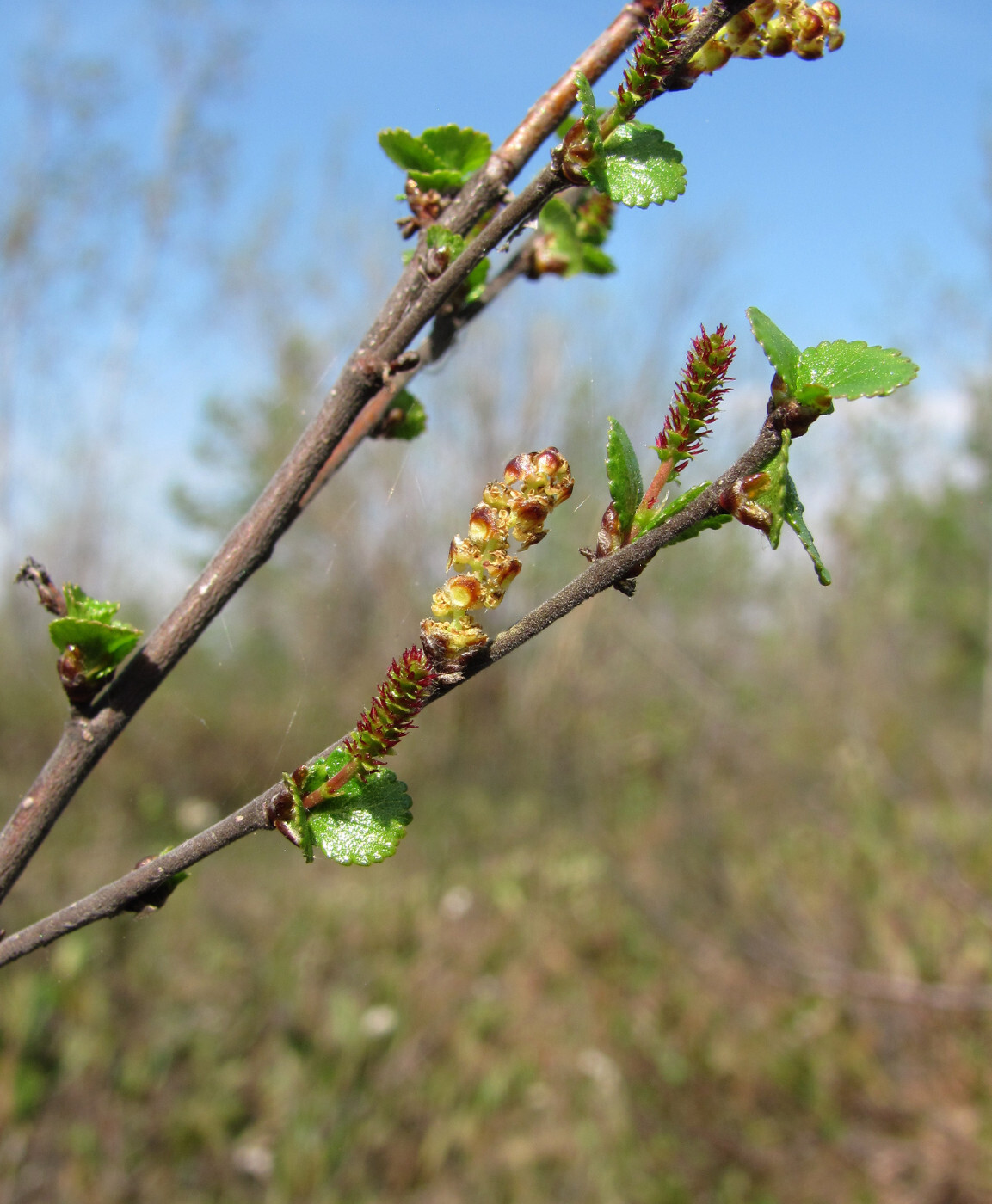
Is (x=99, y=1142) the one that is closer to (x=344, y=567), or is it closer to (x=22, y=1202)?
(x=22, y=1202)

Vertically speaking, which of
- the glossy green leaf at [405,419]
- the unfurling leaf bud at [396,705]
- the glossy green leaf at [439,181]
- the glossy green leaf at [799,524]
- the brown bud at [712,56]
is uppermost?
the glossy green leaf at [439,181]

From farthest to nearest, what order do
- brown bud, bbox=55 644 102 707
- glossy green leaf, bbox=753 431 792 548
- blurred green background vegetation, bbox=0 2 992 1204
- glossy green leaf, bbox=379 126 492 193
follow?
blurred green background vegetation, bbox=0 2 992 1204 → glossy green leaf, bbox=379 126 492 193 → brown bud, bbox=55 644 102 707 → glossy green leaf, bbox=753 431 792 548

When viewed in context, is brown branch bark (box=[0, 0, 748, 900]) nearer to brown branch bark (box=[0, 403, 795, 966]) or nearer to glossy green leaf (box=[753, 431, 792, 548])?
brown branch bark (box=[0, 403, 795, 966])

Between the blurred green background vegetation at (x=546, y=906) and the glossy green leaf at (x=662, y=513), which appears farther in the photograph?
the blurred green background vegetation at (x=546, y=906)

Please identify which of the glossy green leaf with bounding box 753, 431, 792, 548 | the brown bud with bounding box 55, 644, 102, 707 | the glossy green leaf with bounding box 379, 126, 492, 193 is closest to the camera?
the glossy green leaf with bounding box 753, 431, 792, 548

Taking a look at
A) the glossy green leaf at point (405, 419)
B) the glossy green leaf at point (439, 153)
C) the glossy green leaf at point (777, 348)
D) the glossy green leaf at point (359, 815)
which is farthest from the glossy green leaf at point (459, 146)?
the glossy green leaf at point (359, 815)

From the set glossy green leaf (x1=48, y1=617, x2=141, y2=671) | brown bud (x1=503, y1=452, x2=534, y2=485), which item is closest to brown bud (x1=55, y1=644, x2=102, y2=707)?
glossy green leaf (x1=48, y1=617, x2=141, y2=671)

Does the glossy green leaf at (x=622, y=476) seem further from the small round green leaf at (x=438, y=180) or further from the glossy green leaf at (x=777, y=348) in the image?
the small round green leaf at (x=438, y=180)
